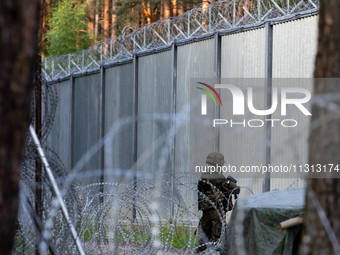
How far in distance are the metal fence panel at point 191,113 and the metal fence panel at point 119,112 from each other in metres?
1.85

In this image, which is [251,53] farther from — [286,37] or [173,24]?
[173,24]

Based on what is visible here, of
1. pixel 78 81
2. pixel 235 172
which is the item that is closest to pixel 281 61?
pixel 235 172

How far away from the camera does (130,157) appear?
426 inches

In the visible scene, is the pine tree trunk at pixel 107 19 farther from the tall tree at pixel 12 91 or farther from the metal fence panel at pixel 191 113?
the tall tree at pixel 12 91

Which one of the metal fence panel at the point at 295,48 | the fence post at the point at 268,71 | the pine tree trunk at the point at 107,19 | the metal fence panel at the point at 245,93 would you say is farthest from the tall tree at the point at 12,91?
the pine tree trunk at the point at 107,19

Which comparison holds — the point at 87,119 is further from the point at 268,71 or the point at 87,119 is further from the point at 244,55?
the point at 268,71

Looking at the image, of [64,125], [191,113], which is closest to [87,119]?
[64,125]

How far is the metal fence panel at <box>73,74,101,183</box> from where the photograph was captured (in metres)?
12.4

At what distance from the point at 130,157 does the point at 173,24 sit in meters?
2.99

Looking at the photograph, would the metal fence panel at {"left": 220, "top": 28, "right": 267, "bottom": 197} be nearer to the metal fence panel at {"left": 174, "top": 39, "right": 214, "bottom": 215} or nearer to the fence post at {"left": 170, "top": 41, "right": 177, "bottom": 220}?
the metal fence panel at {"left": 174, "top": 39, "right": 214, "bottom": 215}

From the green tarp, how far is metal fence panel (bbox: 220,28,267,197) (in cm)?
289

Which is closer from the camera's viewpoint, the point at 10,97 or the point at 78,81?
the point at 10,97

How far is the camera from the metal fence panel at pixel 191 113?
28.4ft

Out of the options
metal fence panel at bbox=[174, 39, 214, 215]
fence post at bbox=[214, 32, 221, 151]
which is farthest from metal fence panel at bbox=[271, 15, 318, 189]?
metal fence panel at bbox=[174, 39, 214, 215]
